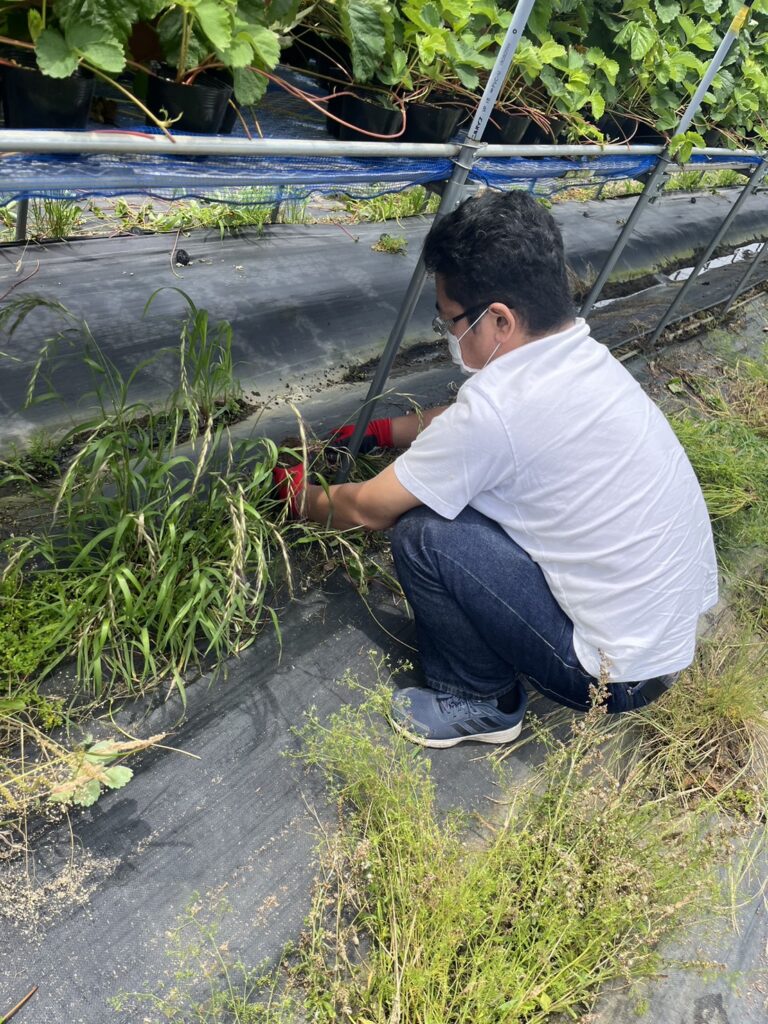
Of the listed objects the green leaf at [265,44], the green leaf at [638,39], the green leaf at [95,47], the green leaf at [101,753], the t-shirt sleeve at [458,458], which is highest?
the green leaf at [638,39]

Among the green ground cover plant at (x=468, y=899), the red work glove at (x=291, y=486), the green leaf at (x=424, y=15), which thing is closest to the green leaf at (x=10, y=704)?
the green ground cover plant at (x=468, y=899)

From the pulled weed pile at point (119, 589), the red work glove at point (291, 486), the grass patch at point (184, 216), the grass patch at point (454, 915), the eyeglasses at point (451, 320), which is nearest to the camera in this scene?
the grass patch at point (454, 915)

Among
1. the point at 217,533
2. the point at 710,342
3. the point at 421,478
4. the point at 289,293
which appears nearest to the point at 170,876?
the point at 217,533

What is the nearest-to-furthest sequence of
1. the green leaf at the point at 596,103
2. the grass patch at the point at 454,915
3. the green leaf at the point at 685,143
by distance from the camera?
the grass patch at the point at 454,915 < the green leaf at the point at 596,103 < the green leaf at the point at 685,143

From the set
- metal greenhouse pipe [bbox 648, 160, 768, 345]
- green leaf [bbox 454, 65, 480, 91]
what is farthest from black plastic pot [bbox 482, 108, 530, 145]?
metal greenhouse pipe [bbox 648, 160, 768, 345]

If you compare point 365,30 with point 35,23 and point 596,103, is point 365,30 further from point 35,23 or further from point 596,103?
point 596,103

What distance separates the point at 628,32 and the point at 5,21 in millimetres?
2118

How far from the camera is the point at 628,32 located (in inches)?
98.7

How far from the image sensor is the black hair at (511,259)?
167 cm

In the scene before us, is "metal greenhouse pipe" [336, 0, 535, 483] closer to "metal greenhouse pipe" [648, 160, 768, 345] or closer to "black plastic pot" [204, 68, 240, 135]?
"black plastic pot" [204, 68, 240, 135]

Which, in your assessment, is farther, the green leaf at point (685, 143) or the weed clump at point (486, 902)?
the green leaf at point (685, 143)

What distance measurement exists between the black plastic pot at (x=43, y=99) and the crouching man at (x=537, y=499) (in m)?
0.84

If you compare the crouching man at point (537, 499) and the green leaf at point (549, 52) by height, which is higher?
the green leaf at point (549, 52)

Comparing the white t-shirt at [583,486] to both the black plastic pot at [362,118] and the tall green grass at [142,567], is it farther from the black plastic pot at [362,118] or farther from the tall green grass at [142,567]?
the black plastic pot at [362,118]
